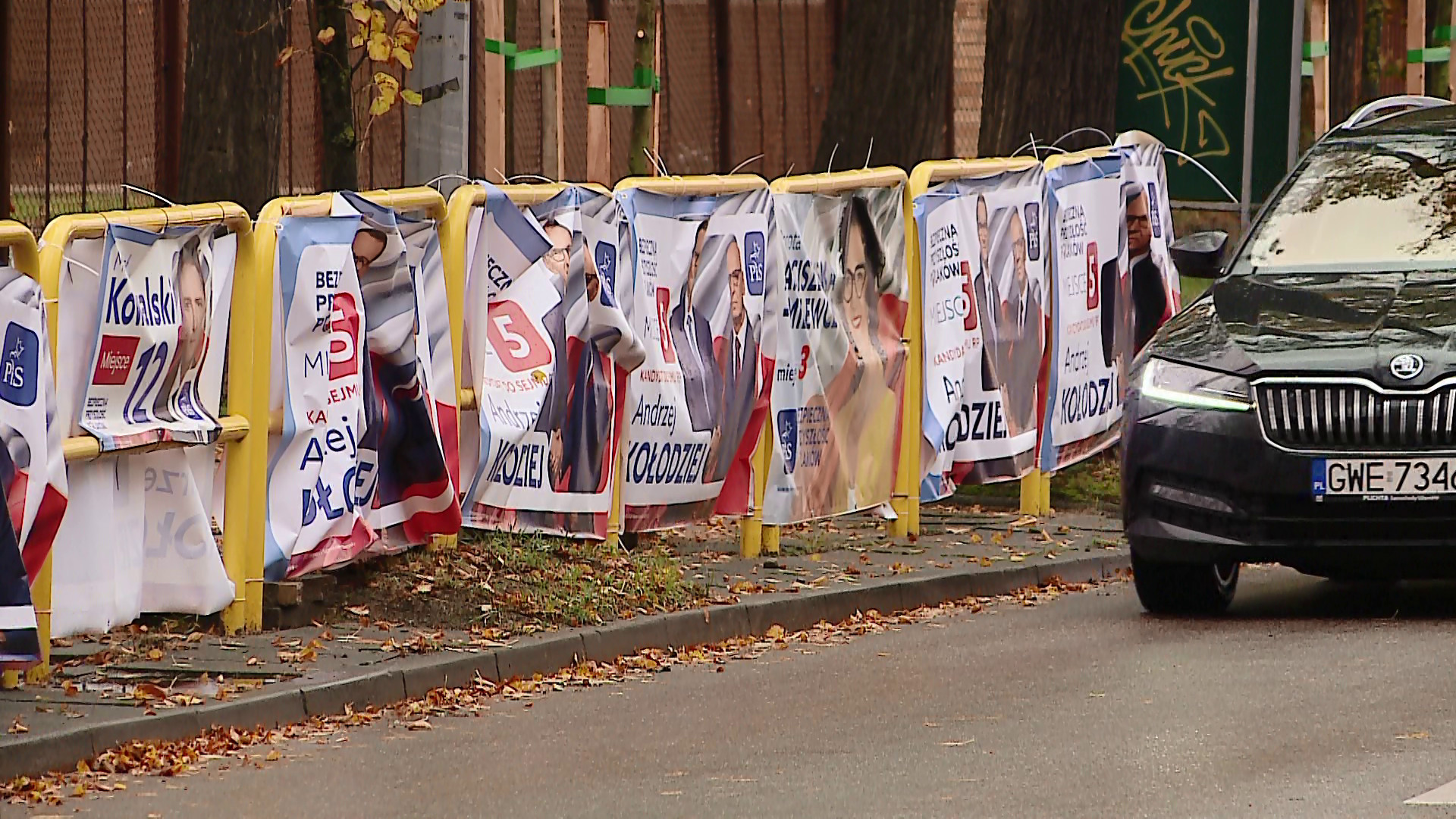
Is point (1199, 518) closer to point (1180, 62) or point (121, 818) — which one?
point (121, 818)

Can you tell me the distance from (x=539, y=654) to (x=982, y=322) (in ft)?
13.0

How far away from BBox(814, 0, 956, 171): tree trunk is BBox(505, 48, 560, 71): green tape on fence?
6252 mm

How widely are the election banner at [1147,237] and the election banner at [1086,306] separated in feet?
0.38

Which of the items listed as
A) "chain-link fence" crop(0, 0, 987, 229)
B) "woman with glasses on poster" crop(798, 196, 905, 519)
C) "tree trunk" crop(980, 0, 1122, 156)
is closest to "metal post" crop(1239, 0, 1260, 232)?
"tree trunk" crop(980, 0, 1122, 156)

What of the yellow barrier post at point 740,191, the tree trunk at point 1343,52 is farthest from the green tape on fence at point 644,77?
the tree trunk at point 1343,52

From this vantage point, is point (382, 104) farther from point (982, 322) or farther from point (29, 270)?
point (982, 322)

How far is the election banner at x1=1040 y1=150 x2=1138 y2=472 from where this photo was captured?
13289 millimetres

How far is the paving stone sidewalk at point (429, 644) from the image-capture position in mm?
7891

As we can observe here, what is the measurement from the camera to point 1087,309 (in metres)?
13.6

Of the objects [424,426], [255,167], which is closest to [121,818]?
[424,426]

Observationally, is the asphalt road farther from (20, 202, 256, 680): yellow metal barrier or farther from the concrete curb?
(20, 202, 256, 680): yellow metal barrier

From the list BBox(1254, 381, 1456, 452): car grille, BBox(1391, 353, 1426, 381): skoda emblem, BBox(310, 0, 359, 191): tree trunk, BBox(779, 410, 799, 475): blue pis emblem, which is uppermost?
BBox(310, 0, 359, 191): tree trunk

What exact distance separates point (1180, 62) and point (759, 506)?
229 inches

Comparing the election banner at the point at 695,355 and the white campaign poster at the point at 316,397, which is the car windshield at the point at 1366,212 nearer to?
the election banner at the point at 695,355
